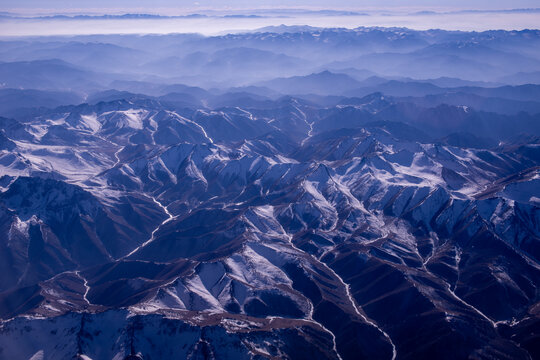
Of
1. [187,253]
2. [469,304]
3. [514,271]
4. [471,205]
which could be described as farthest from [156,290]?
[471,205]

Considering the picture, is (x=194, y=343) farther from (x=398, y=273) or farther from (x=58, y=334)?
(x=398, y=273)

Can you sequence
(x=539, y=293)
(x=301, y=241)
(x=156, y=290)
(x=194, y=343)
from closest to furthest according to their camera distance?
(x=194, y=343)
(x=156, y=290)
(x=539, y=293)
(x=301, y=241)

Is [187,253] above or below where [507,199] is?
below

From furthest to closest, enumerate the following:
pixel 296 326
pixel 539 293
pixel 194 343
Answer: pixel 539 293
pixel 296 326
pixel 194 343

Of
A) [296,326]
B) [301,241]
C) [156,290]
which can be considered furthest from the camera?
[301,241]

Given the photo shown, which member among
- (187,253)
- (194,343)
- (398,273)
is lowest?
(187,253)

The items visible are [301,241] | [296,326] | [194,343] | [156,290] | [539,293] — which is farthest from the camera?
[301,241]

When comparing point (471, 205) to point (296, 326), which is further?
point (471, 205)

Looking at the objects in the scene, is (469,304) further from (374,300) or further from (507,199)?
(507,199)

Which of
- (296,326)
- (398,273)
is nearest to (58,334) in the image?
(296,326)
